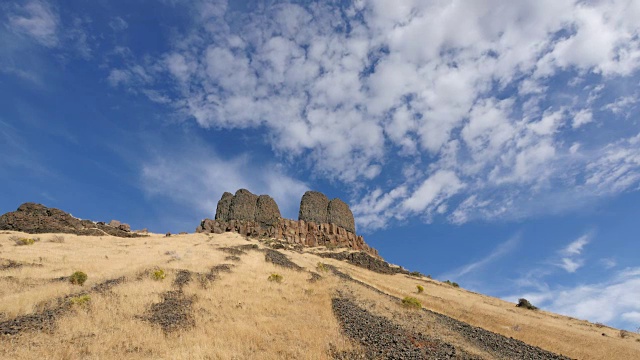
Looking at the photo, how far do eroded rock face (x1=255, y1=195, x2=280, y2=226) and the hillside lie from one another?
58146mm

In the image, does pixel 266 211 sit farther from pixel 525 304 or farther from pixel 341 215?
pixel 525 304

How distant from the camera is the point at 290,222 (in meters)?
94.9

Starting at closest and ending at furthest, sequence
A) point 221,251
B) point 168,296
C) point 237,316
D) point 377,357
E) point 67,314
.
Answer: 1. point 377,357
2. point 67,314
3. point 237,316
4. point 168,296
5. point 221,251

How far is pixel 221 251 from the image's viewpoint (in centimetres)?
4328

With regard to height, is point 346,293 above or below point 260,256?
below

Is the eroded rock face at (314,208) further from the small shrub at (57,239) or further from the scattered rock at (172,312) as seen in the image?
the scattered rock at (172,312)

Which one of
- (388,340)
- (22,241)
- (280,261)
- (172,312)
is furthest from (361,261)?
(388,340)

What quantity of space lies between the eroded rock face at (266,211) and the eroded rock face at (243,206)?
3.61ft

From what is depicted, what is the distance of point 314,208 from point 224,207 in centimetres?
2515

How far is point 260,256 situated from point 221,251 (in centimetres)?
463

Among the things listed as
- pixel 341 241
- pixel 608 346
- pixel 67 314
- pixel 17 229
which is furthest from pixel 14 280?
pixel 341 241

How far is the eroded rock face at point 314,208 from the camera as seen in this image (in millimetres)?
103125

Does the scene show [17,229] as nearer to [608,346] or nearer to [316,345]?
[316,345]

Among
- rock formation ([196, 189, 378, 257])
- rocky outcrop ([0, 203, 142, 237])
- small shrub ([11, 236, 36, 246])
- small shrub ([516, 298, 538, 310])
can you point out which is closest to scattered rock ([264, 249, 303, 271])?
small shrub ([11, 236, 36, 246])
